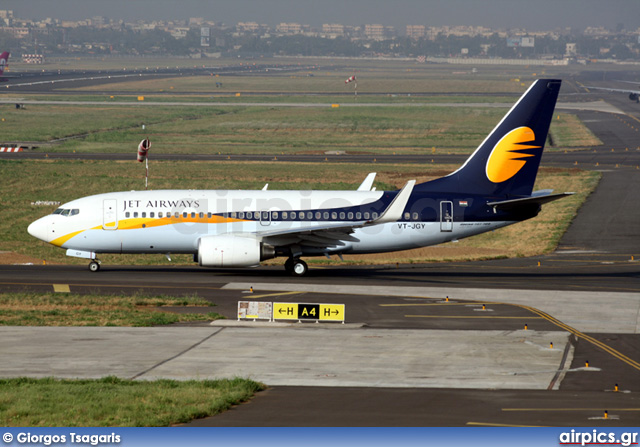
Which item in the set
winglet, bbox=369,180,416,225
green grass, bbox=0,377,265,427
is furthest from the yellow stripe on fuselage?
green grass, bbox=0,377,265,427

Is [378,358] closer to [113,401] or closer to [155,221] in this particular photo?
[113,401]

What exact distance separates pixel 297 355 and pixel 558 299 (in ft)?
53.9

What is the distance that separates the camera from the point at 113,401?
21.6m

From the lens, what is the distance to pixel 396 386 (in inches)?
961

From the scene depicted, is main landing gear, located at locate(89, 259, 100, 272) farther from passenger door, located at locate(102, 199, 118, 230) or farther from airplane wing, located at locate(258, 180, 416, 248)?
airplane wing, located at locate(258, 180, 416, 248)

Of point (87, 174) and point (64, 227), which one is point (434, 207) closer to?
point (64, 227)

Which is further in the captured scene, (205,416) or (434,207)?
(434,207)

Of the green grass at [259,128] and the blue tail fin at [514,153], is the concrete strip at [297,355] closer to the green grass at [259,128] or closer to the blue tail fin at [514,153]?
the blue tail fin at [514,153]

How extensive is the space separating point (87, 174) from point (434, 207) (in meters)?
45.0

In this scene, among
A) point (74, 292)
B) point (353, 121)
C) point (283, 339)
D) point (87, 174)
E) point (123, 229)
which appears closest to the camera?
point (283, 339)

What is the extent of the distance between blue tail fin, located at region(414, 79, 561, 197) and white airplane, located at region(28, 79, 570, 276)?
0.05 meters

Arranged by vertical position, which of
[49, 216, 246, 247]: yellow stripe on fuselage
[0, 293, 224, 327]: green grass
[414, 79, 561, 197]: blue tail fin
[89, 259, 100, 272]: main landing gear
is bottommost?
[89, 259, 100, 272]: main landing gear

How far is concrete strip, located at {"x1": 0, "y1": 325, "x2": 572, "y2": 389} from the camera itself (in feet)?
83.8

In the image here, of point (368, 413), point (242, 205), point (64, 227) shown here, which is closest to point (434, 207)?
point (242, 205)
